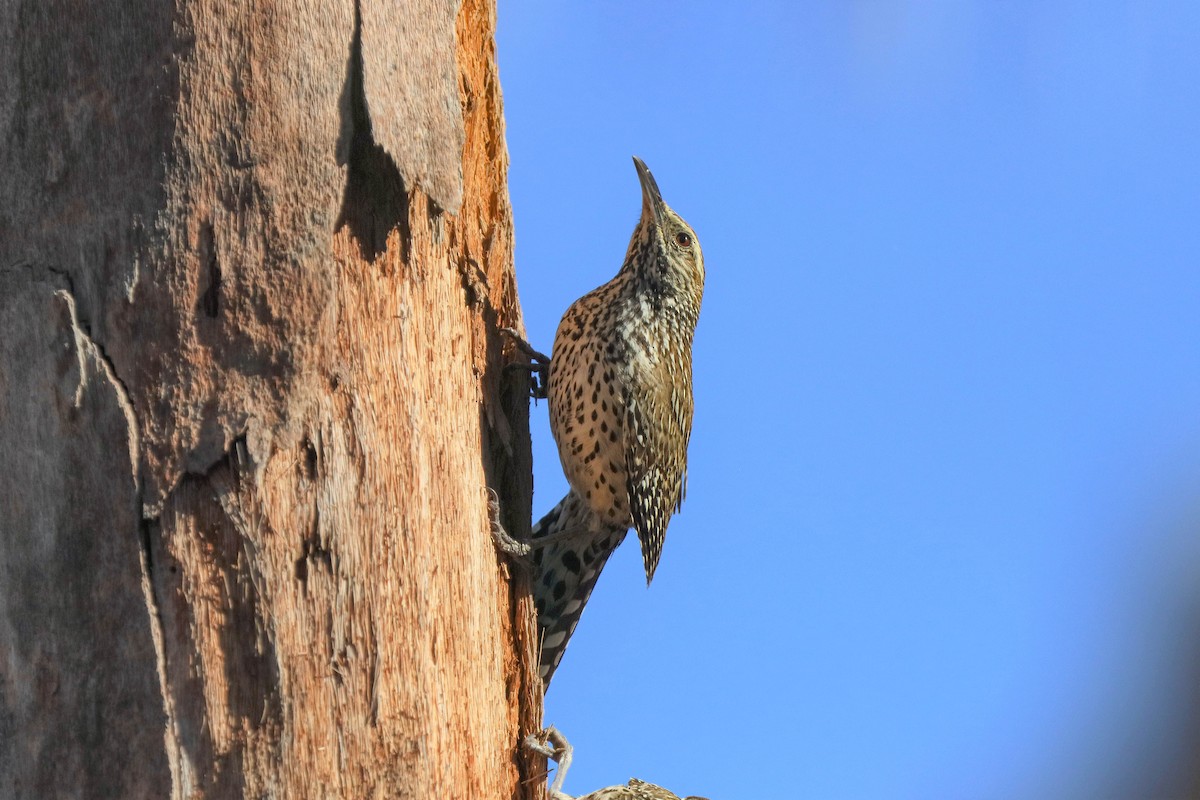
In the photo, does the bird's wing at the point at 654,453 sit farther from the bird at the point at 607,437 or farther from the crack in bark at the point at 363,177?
the crack in bark at the point at 363,177

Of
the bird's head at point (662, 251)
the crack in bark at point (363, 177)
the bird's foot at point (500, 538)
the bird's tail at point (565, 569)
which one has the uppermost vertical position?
the bird's head at point (662, 251)

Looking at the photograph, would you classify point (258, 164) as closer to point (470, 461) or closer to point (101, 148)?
point (101, 148)

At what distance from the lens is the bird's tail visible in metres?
4.86

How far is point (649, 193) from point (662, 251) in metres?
0.36

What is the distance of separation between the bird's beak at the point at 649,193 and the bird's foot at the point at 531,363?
1169 millimetres

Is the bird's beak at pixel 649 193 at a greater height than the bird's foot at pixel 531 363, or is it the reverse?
the bird's beak at pixel 649 193

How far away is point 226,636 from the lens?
256 cm

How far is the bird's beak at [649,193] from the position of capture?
19.0 ft

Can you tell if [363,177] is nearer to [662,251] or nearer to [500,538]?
[500,538]

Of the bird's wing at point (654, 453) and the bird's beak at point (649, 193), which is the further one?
the bird's beak at point (649, 193)

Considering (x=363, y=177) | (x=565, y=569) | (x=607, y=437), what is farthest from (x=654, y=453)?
(x=363, y=177)

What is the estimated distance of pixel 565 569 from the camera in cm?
499

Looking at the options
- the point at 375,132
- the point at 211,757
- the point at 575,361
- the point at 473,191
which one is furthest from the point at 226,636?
the point at 575,361

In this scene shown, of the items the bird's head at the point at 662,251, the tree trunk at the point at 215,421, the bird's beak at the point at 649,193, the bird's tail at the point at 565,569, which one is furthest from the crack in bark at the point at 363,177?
the bird's beak at the point at 649,193
